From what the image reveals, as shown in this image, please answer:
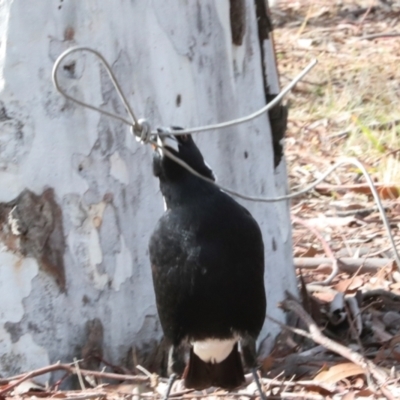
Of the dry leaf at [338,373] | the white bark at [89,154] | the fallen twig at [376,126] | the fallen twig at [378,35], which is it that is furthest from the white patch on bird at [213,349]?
the fallen twig at [378,35]

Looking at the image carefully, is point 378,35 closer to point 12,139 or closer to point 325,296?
point 325,296

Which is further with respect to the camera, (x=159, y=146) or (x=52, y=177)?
(x=52, y=177)

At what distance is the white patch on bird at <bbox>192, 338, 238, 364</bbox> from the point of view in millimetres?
2628

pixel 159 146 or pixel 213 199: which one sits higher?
pixel 159 146

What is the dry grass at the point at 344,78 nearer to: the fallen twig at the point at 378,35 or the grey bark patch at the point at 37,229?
the fallen twig at the point at 378,35

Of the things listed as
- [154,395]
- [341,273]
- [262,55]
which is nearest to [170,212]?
[154,395]

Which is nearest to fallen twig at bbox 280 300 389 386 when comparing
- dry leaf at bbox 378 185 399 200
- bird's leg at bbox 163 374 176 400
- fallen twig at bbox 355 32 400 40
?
bird's leg at bbox 163 374 176 400

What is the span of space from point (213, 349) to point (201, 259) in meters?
0.36

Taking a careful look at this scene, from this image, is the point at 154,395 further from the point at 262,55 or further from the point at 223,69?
the point at 262,55

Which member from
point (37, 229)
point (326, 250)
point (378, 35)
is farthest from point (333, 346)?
point (378, 35)

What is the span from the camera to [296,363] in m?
2.81

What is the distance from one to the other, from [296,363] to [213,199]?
637 millimetres

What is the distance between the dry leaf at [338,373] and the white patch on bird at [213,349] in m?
0.27

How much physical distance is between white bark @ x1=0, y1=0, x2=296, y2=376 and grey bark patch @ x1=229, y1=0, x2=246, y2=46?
0.12 m
